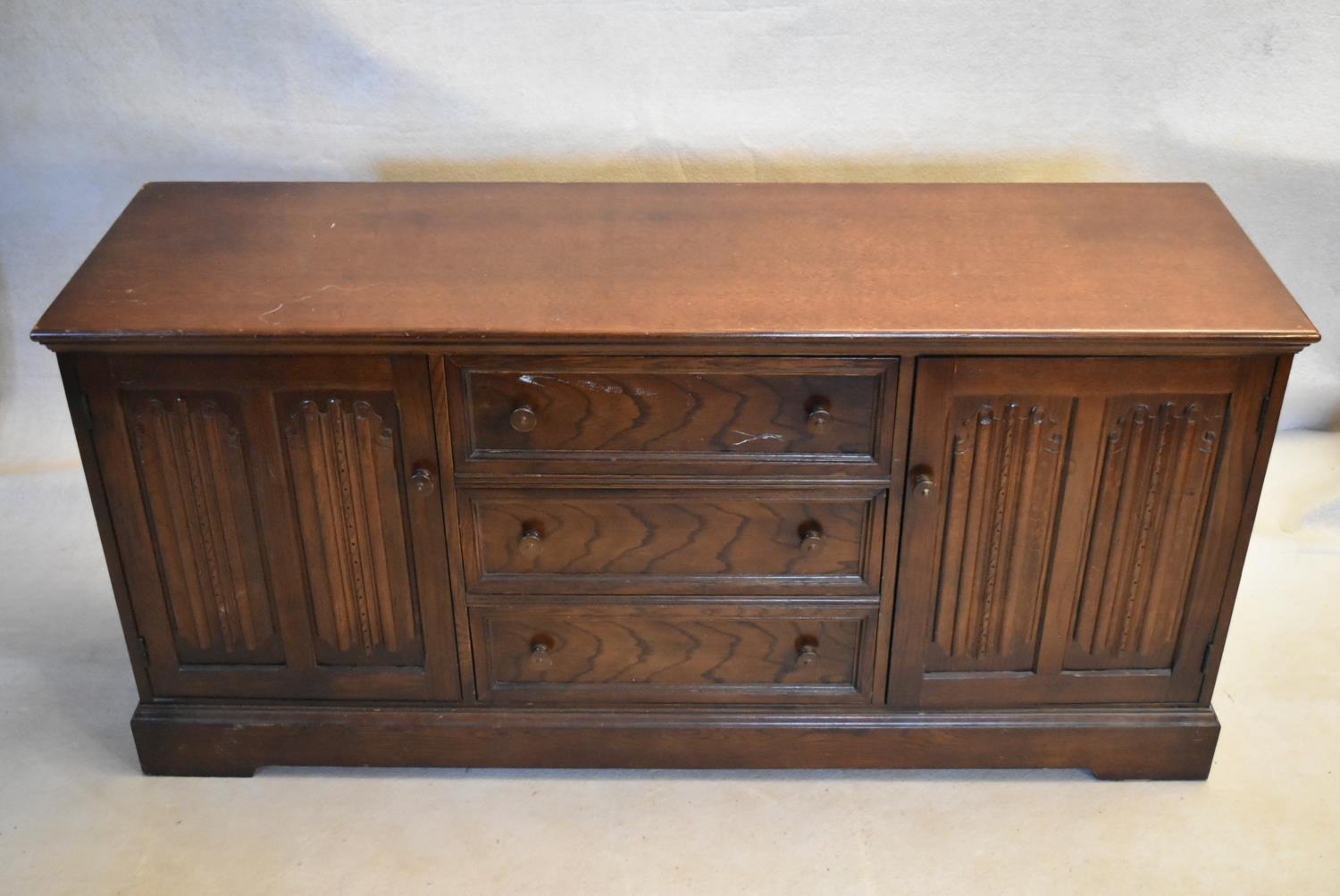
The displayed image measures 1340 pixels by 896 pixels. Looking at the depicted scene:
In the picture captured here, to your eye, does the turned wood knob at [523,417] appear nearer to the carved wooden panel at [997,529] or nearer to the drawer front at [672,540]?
the drawer front at [672,540]

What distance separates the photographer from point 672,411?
6.14ft

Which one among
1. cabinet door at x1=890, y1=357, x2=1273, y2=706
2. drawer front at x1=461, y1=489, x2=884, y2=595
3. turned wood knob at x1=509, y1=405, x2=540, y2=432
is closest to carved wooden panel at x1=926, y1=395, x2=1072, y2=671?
cabinet door at x1=890, y1=357, x2=1273, y2=706

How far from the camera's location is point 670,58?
2307mm

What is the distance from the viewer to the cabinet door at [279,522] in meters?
1.87

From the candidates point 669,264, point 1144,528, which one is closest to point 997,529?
point 1144,528

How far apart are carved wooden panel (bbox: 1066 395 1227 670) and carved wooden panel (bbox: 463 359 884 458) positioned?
34cm

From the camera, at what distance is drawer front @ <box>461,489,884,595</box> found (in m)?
1.95

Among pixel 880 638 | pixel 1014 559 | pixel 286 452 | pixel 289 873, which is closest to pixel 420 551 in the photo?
pixel 286 452

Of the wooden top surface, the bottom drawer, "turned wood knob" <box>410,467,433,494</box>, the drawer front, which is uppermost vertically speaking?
the wooden top surface

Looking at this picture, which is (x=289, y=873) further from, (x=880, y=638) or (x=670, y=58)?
(x=670, y=58)

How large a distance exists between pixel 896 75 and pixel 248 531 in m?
1.25

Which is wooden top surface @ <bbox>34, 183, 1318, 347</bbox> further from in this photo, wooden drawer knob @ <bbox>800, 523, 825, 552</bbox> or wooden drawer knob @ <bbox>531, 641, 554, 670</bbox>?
wooden drawer knob @ <bbox>531, 641, 554, 670</bbox>

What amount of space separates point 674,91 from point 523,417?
758mm

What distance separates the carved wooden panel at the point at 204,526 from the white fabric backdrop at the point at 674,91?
2.31 ft
